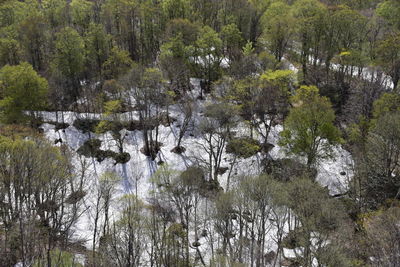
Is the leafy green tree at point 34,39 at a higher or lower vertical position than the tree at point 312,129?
higher

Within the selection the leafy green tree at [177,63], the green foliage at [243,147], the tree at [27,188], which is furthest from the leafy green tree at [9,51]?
the green foliage at [243,147]

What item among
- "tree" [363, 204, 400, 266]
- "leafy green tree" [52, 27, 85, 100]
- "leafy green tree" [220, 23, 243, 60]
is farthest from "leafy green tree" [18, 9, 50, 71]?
"tree" [363, 204, 400, 266]

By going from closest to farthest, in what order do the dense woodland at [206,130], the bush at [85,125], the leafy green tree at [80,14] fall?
the dense woodland at [206,130]
the bush at [85,125]
the leafy green tree at [80,14]

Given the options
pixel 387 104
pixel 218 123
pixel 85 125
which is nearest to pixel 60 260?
pixel 218 123

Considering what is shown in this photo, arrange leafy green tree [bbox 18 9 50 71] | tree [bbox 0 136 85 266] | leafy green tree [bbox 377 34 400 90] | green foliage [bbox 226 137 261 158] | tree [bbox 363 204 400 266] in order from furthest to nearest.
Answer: leafy green tree [bbox 18 9 50 71], leafy green tree [bbox 377 34 400 90], green foliage [bbox 226 137 261 158], tree [bbox 0 136 85 266], tree [bbox 363 204 400 266]

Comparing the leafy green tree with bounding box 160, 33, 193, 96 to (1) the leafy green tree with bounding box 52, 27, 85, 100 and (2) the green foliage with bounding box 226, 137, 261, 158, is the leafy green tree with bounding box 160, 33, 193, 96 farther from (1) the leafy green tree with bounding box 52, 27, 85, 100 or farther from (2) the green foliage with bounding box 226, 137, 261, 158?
(2) the green foliage with bounding box 226, 137, 261, 158

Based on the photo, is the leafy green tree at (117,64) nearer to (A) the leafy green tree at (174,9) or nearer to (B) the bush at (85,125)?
(B) the bush at (85,125)

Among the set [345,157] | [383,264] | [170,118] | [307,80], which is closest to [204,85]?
[170,118]
